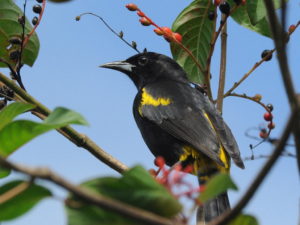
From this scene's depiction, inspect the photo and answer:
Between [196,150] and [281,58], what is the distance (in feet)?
9.57

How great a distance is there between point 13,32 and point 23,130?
69.3 inches

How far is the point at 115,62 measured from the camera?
16.9 ft

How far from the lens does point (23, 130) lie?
5.30ft

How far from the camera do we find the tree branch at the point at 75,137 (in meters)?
2.64

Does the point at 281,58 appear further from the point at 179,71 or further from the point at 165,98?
the point at 179,71

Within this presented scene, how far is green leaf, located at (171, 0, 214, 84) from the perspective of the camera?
138 inches

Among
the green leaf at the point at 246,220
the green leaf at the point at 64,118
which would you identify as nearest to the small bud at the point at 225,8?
the green leaf at the point at 246,220

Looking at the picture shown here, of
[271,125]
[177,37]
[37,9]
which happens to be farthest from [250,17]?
[37,9]

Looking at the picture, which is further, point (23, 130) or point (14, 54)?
point (14, 54)

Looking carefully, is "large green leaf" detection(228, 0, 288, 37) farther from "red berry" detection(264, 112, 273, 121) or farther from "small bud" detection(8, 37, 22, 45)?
"small bud" detection(8, 37, 22, 45)

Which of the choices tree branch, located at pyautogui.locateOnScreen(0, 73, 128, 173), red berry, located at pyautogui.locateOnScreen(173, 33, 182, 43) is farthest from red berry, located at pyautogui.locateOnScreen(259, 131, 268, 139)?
tree branch, located at pyautogui.locateOnScreen(0, 73, 128, 173)

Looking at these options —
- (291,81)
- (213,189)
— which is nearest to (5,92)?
(213,189)

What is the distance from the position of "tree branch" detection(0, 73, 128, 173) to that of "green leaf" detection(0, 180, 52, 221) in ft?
4.47

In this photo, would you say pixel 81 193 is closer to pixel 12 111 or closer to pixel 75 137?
pixel 12 111
